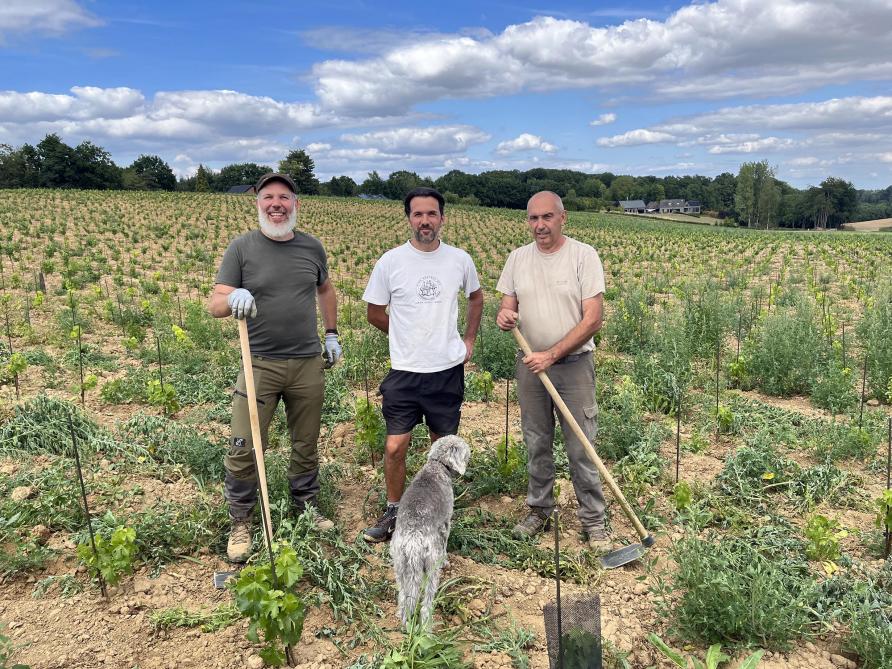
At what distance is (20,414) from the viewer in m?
5.08

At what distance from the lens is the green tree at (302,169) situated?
65875 mm

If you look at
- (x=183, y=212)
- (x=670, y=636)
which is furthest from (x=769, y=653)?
(x=183, y=212)

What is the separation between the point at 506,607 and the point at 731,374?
5.00 m

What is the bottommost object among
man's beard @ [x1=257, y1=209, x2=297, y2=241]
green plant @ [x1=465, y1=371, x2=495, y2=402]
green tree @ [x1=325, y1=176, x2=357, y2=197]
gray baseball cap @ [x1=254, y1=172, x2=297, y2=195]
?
green plant @ [x1=465, y1=371, x2=495, y2=402]

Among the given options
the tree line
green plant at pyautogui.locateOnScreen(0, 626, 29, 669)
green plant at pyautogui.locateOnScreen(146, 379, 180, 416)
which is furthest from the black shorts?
the tree line

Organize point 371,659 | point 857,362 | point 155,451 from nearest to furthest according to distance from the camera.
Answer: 1. point 371,659
2. point 155,451
3. point 857,362

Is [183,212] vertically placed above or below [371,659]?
above

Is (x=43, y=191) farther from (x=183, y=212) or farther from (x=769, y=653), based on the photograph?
(x=769, y=653)

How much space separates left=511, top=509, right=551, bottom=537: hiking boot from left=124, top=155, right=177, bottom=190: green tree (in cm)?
7690

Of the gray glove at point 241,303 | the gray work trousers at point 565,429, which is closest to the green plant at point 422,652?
the gray work trousers at point 565,429

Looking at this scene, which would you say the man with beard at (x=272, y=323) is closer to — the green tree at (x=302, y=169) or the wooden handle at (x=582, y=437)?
the wooden handle at (x=582, y=437)

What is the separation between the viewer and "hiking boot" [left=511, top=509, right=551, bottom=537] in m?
3.89

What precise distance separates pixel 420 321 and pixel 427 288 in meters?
0.21

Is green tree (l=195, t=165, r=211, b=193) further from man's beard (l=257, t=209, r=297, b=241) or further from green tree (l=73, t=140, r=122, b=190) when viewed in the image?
man's beard (l=257, t=209, r=297, b=241)
